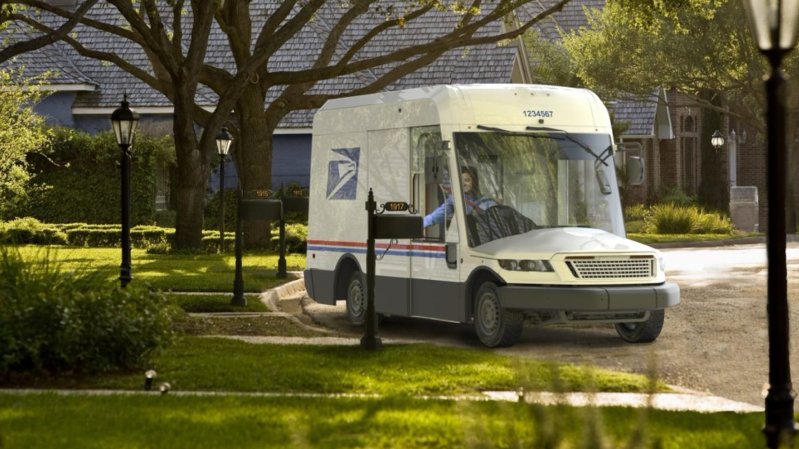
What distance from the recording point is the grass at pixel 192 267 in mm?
22219

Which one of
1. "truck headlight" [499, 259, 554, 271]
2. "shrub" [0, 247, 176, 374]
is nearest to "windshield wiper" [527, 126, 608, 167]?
"truck headlight" [499, 259, 554, 271]

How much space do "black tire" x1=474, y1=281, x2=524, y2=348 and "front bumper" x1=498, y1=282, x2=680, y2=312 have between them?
0.64ft

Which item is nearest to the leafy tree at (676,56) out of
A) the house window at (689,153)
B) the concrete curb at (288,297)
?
the house window at (689,153)

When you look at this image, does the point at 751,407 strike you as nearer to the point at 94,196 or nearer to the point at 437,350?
the point at 437,350

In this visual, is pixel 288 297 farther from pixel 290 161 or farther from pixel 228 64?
pixel 228 64

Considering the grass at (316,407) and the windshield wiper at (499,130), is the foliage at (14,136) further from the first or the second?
the grass at (316,407)

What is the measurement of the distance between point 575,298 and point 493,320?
1.04 metres

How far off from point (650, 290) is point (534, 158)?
2171 millimetres

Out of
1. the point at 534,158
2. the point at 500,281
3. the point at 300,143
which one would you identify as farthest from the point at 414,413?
the point at 300,143

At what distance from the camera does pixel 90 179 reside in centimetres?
3841

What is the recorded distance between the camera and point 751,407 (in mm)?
11273

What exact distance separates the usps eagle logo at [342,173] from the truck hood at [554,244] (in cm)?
275

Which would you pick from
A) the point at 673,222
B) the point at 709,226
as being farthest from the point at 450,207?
the point at 709,226

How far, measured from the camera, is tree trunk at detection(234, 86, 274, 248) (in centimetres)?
3178
